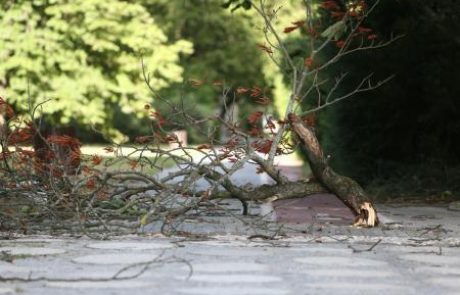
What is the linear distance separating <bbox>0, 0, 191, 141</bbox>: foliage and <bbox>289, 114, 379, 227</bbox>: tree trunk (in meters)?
12.3

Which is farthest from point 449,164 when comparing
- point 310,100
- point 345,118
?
point 310,100

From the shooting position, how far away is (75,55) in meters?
→ 22.6

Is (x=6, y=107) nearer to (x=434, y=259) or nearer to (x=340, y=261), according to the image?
(x=340, y=261)

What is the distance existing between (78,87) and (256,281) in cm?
1717

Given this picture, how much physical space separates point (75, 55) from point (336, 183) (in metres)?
14.6

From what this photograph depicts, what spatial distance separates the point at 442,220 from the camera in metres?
10.4

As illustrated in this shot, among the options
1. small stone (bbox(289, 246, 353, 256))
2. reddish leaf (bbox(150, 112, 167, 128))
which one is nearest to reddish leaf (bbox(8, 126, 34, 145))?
reddish leaf (bbox(150, 112, 167, 128))

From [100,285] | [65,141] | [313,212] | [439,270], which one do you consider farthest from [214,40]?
[100,285]

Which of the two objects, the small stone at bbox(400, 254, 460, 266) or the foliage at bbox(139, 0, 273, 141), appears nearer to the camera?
the small stone at bbox(400, 254, 460, 266)

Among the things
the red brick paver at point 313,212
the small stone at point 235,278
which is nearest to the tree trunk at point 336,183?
the red brick paver at point 313,212

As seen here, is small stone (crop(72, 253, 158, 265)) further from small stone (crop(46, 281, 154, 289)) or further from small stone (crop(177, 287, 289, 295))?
small stone (crop(177, 287, 289, 295))

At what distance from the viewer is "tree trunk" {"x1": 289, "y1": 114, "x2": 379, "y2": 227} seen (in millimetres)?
9125

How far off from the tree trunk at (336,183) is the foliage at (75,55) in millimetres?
12349

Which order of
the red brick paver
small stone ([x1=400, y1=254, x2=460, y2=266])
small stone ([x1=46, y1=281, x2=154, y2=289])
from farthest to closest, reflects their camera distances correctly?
the red brick paver, small stone ([x1=400, y1=254, x2=460, y2=266]), small stone ([x1=46, y1=281, x2=154, y2=289])
